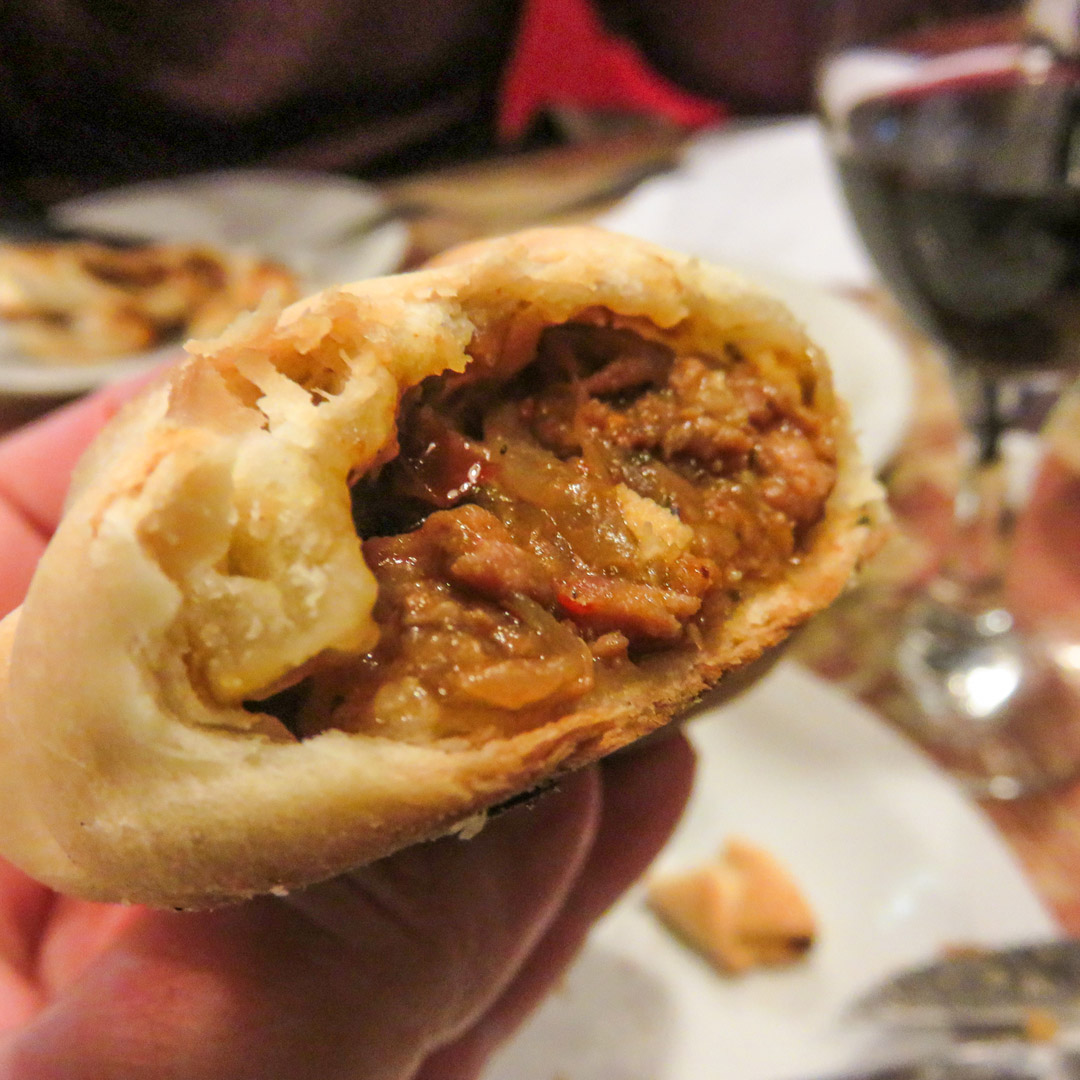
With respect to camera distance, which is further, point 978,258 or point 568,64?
point 568,64

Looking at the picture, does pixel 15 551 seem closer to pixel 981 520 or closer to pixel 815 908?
pixel 815 908

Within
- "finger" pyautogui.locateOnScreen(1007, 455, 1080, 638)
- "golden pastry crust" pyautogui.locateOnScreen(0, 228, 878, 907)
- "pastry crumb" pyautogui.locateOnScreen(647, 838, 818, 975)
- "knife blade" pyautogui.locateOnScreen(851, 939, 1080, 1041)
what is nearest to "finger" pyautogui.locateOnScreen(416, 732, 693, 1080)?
"pastry crumb" pyautogui.locateOnScreen(647, 838, 818, 975)

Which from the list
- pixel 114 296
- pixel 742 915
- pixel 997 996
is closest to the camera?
pixel 997 996

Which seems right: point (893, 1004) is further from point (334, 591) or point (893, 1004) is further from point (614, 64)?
point (614, 64)

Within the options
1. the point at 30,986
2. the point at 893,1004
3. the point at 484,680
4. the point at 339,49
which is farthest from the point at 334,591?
the point at 339,49

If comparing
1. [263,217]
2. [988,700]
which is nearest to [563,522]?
[988,700]

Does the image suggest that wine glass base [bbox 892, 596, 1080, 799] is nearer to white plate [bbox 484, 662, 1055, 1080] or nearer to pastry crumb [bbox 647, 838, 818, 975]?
white plate [bbox 484, 662, 1055, 1080]

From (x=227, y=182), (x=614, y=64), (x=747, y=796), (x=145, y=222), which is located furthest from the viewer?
(x=614, y=64)
